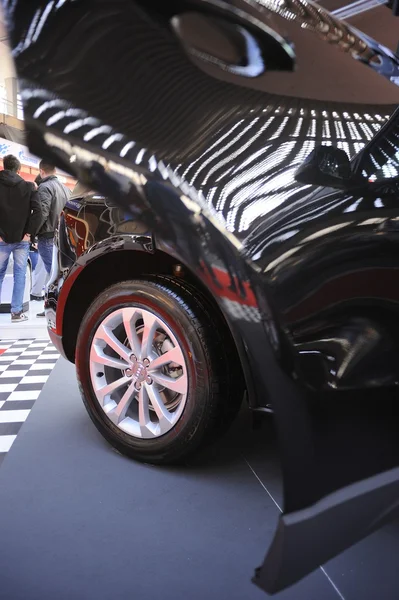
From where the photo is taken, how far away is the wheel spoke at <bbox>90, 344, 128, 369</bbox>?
61.1 inches

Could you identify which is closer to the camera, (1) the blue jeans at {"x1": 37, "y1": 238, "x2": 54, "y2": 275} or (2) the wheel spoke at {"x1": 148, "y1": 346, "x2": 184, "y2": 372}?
(2) the wheel spoke at {"x1": 148, "y1": 346, "x2": 184, "y2": 372}

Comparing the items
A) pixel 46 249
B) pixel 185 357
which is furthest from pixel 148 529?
pixel 46 249

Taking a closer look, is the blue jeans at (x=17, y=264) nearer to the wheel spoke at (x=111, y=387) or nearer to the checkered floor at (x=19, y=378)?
the checkered floor at (x=19, y=378)

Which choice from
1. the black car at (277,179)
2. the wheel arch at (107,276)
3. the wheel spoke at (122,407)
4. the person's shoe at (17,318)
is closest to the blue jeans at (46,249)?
the person's shoe at (17,318)

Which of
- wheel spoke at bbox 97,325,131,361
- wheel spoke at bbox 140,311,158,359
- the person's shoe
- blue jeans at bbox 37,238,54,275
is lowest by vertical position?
the person's shoe

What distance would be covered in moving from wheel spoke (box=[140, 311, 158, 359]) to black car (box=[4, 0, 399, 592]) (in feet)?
2.14

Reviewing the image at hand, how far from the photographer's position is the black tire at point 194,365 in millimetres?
1354

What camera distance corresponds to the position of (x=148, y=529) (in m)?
1.22

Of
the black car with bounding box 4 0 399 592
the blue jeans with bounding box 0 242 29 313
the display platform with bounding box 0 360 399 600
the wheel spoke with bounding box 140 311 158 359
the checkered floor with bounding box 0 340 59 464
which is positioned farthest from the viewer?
the blue jeans with bounding box 0 242 29 313

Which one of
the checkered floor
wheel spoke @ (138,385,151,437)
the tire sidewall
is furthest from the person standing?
wheel spoke @ (138,385,151,437)

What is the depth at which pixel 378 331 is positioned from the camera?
0.82 metres

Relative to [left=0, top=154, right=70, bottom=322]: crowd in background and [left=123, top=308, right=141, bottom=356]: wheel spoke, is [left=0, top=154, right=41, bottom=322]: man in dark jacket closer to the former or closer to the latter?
[left=0, top=154, right=70, bottom=322]: crowd in background

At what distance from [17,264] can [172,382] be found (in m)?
3.24

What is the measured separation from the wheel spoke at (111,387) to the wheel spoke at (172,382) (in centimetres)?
12
